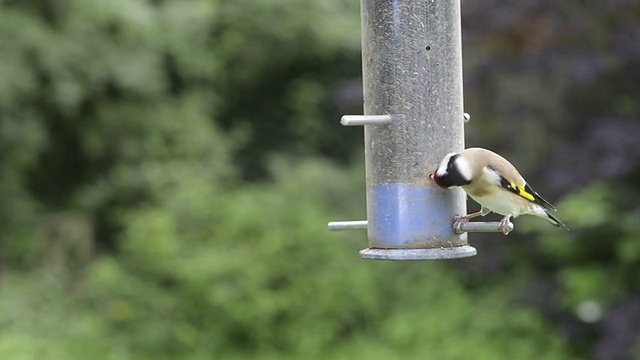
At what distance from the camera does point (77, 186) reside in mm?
9914

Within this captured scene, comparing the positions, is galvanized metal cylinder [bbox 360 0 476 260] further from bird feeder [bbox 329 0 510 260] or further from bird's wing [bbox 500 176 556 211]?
bird's wing [bbox 500 176 556 211]

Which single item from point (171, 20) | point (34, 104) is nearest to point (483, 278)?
point (171, 20)

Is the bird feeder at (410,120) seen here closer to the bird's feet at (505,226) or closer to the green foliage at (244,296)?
the bird's feet at (505,226)

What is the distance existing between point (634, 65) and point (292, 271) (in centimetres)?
322

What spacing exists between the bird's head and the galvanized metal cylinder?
0.22 metres

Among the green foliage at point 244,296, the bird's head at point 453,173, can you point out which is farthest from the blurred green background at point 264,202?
the bird's head at point 453,173

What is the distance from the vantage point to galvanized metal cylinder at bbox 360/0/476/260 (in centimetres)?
415

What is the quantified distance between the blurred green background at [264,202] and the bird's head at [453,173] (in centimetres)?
279

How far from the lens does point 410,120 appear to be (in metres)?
4.23

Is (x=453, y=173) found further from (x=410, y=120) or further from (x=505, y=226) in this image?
(x=410, y=120)

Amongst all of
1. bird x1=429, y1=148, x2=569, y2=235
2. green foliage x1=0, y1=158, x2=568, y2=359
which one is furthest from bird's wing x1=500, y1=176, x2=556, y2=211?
green foliage x1=0, y1=158, x2=568, y2=359

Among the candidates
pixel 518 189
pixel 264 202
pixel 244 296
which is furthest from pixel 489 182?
pixel 264 202

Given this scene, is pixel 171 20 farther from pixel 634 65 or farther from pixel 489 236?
pixel 634 65

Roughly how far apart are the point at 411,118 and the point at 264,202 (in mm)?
4899
